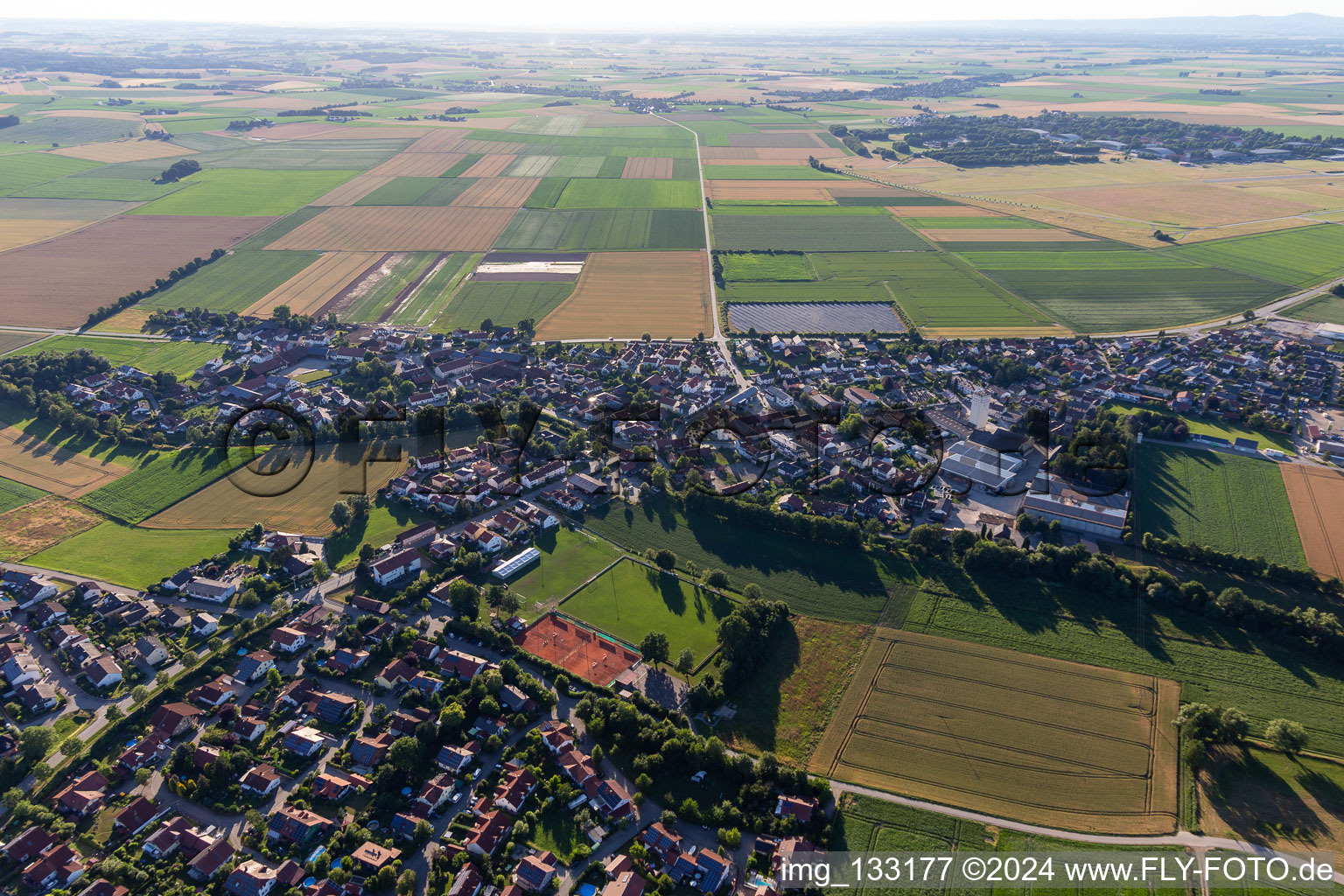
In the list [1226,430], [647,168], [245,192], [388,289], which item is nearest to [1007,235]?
[1226,430]

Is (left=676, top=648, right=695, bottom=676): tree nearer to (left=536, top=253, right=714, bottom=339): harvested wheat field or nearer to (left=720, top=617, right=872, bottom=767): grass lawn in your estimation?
(left=720, top=617, right=872, bottom=767): grass lawn

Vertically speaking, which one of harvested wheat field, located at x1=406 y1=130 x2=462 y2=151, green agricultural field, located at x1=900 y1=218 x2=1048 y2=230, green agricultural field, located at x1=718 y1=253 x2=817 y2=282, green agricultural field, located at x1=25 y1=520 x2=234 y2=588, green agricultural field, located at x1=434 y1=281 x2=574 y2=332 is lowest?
green agricultural field, located at x1=25 y1=520 x2=234 y2=588

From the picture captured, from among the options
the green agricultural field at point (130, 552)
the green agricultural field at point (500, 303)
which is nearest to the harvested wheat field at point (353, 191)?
the green agricultural field at point (500, 303)

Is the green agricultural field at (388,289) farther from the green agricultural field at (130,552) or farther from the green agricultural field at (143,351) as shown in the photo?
the green agricultural field at (130,552)

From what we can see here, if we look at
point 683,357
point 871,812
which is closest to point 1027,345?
point 683,357

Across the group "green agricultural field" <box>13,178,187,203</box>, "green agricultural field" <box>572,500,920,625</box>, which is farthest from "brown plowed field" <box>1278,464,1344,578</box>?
"green agricultural field" <box>13,178,187,203</box>
